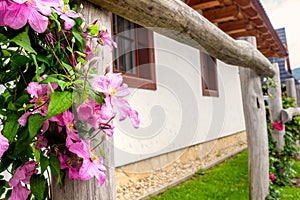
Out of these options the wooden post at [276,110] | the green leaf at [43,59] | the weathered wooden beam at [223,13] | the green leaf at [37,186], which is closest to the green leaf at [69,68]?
the green leaf at [43,59]

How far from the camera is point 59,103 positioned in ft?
1.80

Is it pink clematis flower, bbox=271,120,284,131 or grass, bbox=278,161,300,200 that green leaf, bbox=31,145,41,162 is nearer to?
grass, bbox=278,161,300,200

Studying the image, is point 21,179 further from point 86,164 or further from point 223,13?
point 223,13

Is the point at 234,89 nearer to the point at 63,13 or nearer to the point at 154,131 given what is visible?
the point at 154,131

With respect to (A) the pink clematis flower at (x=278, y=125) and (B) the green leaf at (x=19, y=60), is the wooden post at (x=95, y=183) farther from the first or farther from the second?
(A) the pink clematis flower at (x=278, y=125)

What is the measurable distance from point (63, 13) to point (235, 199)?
2.90 metres

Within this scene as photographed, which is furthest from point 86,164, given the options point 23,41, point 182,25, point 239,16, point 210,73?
point 210,73

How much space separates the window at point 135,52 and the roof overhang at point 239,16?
1.31 meters

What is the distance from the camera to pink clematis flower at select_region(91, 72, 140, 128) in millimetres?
609

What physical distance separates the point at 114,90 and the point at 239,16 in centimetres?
529

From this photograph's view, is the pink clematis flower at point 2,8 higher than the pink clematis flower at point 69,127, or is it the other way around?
the pink clematis flower at point 2,8

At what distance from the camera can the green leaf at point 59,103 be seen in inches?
21.1

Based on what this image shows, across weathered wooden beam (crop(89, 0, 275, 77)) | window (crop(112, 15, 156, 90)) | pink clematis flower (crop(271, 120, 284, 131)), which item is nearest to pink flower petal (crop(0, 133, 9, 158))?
weathered wooden beam (crop(89, 0, 275, 77))

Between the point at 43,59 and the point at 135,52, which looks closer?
the point at 43,59
